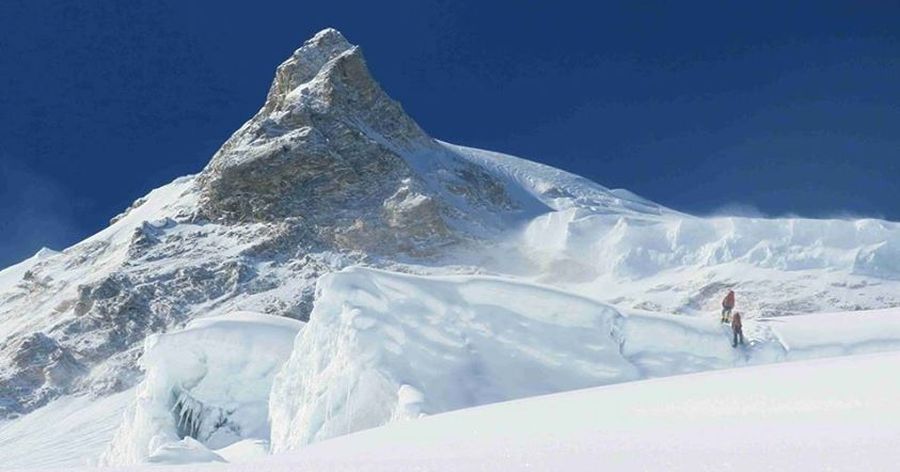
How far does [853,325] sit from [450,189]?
85.0 metres

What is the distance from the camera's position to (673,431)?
12.6 m

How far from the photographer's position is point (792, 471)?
9.69m

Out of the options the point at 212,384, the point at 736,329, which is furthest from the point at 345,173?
the point at 736,329

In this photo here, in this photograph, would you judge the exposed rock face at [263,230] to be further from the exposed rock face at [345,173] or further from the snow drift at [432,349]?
the snow drift at [432,349]

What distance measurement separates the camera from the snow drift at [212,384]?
1272 inches

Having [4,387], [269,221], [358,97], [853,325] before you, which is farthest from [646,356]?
[358,97]

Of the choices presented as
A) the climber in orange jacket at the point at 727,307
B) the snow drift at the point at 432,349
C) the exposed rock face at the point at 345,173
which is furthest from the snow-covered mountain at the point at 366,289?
the climber in orange jacket at the point at 727,307

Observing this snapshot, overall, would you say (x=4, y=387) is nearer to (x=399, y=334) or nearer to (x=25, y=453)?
(x=25, y=453)

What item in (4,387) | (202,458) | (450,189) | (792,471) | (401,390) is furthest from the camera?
(450,189)

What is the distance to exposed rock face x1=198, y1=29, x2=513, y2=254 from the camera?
10244 centimetres

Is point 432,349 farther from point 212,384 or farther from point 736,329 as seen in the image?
point 212,384

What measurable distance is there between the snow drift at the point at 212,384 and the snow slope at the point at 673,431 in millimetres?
16135

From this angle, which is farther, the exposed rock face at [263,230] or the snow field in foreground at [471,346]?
the exposed rock face at [263,230]

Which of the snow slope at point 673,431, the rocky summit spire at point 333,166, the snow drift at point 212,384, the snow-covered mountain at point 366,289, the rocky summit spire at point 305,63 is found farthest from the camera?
the rocky summit spire at point 305,63
